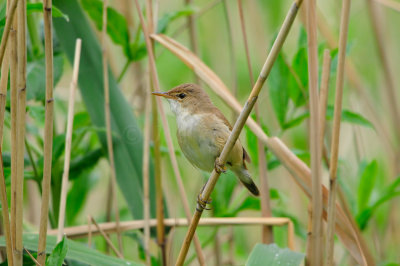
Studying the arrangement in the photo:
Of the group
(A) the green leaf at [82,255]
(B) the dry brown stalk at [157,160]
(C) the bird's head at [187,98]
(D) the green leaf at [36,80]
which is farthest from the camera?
(C) the bird's head at [187,98]

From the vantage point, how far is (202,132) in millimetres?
2211

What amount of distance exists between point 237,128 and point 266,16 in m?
2.28

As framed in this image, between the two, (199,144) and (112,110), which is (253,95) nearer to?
(199,144)

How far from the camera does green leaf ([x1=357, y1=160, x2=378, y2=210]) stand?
2.47m

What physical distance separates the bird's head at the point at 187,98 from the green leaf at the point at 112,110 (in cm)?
19

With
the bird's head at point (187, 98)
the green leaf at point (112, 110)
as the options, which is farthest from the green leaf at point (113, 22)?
the bird's head at point (187, 98)

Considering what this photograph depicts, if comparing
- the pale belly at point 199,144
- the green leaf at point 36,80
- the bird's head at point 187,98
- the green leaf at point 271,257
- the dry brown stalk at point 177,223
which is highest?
the green leaf at point 36,80

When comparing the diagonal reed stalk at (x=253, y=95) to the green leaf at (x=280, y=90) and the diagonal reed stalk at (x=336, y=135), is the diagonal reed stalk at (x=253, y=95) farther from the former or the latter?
the green leaf at (x=280, y=90)

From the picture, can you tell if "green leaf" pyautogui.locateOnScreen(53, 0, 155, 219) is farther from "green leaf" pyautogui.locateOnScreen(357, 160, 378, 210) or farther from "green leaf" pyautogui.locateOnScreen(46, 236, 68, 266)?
"green leaf" pyautogui.locateOnScreen(357, 160, 378, 210)

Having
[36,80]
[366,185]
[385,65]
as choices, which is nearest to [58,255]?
[36,80]

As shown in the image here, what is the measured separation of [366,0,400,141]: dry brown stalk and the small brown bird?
1182 mm

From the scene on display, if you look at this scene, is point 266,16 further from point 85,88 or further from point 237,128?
point 237,128

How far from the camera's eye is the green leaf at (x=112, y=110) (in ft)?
7.43

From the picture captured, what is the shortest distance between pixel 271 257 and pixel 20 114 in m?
0.94
